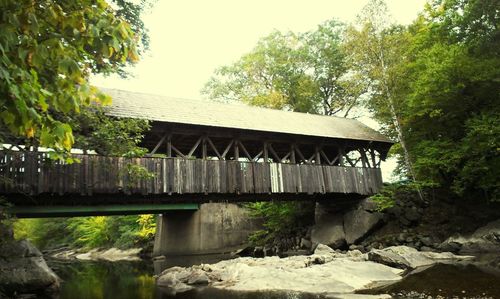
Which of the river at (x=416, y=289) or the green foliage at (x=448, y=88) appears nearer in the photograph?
the river at (x=416, y=289)

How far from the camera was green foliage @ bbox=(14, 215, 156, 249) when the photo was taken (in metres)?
25.8

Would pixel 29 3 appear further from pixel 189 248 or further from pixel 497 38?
pixel 189 248

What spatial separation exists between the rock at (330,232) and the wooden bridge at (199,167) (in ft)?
4.02

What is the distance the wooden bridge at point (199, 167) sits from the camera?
34.4 feet

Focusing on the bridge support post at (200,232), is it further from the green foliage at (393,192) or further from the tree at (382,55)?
the tree at (382,55)

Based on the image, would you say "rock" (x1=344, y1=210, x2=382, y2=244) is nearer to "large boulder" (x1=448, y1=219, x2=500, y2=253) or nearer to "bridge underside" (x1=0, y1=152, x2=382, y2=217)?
"bridge underside" (x1=0, y1=152, x2=382, y2=217)

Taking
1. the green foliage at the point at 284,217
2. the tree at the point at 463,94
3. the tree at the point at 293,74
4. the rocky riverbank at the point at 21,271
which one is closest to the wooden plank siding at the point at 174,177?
the rocky riverbank at the point at 21,271

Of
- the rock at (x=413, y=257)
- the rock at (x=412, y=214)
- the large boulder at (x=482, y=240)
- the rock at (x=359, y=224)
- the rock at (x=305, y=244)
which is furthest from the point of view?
the rock at (x=305, y=244)

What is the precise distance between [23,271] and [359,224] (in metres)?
12.9

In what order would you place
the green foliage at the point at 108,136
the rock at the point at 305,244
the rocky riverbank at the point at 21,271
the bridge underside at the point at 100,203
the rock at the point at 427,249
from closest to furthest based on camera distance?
the rocky riverbank at the point at 21,271 < the green foliage at the point at 108,136 < the bridge underside at the point at 100,203 < the rock at the point at 427,249 < the rock at the point at 305,244

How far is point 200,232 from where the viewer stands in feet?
66.1

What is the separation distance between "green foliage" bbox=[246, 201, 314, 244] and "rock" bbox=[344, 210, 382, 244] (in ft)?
11.5

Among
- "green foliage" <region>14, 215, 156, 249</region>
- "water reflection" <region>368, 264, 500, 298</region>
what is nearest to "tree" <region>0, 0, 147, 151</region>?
"water reflection" <region>368, 264, 500, 298</region>

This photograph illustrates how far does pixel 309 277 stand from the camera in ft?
27.5
